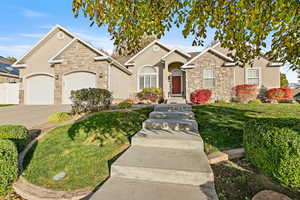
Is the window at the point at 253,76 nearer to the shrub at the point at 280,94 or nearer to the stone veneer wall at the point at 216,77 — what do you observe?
the shrub at the point at 280,94

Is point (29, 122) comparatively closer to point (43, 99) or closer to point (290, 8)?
point (43, 99)

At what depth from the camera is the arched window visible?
49.5ft

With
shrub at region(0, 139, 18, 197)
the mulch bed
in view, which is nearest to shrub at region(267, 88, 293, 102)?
the mulch bed

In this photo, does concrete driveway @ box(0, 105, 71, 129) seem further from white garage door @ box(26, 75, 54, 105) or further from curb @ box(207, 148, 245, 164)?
curb @ box(207, 148, 245, 164)

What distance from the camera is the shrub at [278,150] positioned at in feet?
7.82

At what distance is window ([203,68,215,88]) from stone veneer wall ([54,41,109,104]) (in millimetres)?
8141

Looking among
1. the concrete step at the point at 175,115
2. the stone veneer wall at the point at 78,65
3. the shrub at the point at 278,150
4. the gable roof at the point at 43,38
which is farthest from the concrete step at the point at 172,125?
the gable roof at the point at 43,38

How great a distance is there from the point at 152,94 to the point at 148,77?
227cm

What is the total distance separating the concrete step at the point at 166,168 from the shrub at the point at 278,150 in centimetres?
98

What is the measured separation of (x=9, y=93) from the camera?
15.1 meters

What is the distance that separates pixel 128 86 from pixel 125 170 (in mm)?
12947

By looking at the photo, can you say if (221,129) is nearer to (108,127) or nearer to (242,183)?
(242,183)

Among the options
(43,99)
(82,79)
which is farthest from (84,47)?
(43,99)

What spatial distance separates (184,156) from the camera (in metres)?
3.35
